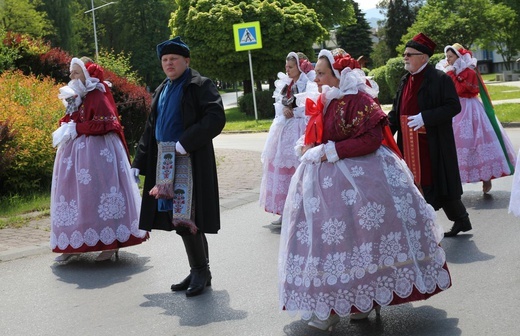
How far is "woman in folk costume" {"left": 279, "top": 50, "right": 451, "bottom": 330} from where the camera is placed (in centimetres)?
551

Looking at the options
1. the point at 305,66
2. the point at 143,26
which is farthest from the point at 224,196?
the point at 143,26

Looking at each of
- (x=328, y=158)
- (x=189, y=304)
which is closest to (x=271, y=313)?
(x=189, y=304)

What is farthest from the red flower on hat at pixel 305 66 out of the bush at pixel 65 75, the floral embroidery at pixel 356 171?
the bush at pixel 65 75

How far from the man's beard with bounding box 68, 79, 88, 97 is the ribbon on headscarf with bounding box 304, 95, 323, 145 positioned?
10.4ft

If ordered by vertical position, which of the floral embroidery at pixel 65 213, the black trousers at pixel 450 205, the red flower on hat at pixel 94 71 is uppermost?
the red flower on hat at pixel 94 71

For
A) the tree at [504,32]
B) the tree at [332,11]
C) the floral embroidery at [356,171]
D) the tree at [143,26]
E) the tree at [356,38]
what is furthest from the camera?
the tree at [356,38]

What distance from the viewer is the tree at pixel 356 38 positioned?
268ft

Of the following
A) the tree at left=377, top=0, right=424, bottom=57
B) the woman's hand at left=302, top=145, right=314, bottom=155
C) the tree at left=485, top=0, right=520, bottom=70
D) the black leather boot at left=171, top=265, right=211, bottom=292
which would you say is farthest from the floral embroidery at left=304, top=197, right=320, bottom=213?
the tree at left=377, top=0, right=424, bottom=57

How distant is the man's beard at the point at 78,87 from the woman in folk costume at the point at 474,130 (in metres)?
4.74

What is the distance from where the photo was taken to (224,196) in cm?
1255

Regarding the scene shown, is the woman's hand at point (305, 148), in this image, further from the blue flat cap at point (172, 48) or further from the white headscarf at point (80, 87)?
the white headscarf at point (80, 87)

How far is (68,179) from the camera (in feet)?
28.3

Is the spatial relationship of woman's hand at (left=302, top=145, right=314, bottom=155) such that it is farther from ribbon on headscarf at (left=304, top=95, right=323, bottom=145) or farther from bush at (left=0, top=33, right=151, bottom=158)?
bush at (left=0, top=33, right=151, bottom=158)

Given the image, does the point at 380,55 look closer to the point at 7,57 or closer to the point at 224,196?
the point at 7,57
